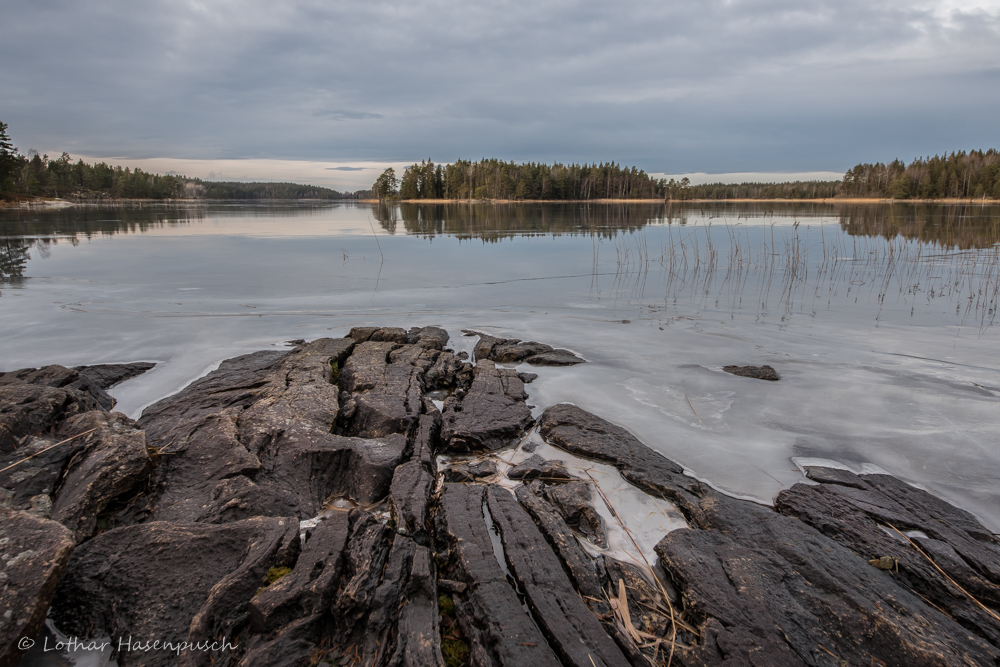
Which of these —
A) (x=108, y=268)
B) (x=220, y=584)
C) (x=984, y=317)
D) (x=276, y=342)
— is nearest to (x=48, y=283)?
(x=108, y=268)

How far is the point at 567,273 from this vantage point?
1408 cm

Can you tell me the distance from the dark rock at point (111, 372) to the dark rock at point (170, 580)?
3.69 meters

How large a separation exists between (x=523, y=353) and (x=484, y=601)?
4.41 meters

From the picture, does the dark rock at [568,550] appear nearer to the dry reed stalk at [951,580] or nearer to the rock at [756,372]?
the dry reed stalk at [951,580]

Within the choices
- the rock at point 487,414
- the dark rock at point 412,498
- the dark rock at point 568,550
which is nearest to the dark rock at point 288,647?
the dark rock at point 412,498

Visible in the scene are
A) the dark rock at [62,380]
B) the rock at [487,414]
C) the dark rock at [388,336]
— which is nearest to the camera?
the rock at [487,414]

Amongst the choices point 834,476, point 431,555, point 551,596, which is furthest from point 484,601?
point 834,476

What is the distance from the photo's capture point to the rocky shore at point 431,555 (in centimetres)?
211

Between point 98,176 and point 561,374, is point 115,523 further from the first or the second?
point 98,176

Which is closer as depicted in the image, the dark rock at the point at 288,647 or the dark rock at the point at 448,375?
the dark rock at the point at 288,647

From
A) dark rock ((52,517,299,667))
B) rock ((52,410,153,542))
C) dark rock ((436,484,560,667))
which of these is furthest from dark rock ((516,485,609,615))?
rock ((52,410,153,542))

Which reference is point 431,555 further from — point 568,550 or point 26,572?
point 26,572

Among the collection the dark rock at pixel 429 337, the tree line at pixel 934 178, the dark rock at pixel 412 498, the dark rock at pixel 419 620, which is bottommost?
the dark rock at pixel 419 620

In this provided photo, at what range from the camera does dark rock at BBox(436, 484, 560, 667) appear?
6.67ft
